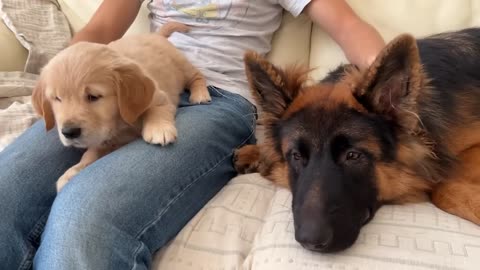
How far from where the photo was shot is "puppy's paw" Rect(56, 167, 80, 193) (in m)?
1.63

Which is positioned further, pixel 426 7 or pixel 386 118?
pixel 426 7

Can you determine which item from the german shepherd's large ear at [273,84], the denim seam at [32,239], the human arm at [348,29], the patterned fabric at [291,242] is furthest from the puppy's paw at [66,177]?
the human arm at [348,29]

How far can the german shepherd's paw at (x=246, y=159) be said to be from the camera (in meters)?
1.91

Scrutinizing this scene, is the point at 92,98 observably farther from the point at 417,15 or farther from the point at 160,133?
the point at 417,15

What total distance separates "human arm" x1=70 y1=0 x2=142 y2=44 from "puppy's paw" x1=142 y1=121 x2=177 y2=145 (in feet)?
2.69

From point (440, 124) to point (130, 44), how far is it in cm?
129

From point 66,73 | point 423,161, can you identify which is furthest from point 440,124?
point 66,73

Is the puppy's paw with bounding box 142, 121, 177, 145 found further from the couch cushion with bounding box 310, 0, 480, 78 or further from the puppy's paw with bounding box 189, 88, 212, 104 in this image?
the couch cushion with bounding box 310, 0, 480, 78

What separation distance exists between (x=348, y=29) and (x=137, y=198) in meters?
1.18

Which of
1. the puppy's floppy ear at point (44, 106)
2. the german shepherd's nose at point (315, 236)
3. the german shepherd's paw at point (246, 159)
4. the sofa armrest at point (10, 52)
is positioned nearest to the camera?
the german shepherd's nose at point (315, 236)

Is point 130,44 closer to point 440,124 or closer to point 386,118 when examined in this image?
point 386,118

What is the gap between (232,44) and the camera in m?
2.21

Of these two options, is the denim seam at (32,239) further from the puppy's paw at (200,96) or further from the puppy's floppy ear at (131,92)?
the puppy's paw at (200,96)

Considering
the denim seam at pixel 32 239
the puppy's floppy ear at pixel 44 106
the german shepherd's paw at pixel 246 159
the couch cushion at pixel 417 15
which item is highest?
the couch cushion at pixel 417 15
